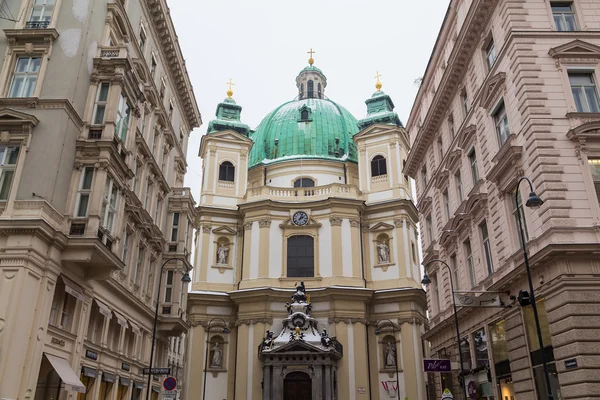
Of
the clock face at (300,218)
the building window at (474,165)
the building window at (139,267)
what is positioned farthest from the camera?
the clock face at (300,218)

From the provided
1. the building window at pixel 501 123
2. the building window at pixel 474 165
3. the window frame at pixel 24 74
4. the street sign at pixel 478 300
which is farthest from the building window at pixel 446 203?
Result: the window frame at pixel 24 74

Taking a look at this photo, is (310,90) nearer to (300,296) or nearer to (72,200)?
(300,296)

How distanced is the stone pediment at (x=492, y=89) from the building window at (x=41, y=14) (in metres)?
17.6

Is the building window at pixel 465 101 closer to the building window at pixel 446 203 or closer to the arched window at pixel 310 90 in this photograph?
the building window at pixel 446 203

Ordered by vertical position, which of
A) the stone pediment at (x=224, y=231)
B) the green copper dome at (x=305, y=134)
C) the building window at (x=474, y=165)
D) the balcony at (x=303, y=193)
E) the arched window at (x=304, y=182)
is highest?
the green copper dome at (x=305, y=134)

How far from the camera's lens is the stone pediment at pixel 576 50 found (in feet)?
66.8

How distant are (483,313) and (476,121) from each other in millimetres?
8578

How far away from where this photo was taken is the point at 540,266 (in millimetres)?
A: 17953

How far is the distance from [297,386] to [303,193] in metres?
17.5

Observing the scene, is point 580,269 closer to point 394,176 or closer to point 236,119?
point 394,176

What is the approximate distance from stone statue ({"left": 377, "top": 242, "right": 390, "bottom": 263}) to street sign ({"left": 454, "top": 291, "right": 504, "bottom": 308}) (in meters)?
25.6

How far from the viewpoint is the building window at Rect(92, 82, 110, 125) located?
2161cm

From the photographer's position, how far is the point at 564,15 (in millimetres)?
21859

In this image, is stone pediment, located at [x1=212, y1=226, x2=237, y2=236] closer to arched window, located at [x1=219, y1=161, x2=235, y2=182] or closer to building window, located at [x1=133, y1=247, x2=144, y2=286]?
arched window, located at [x1=219, y1=161, x2=235, y2=182]
